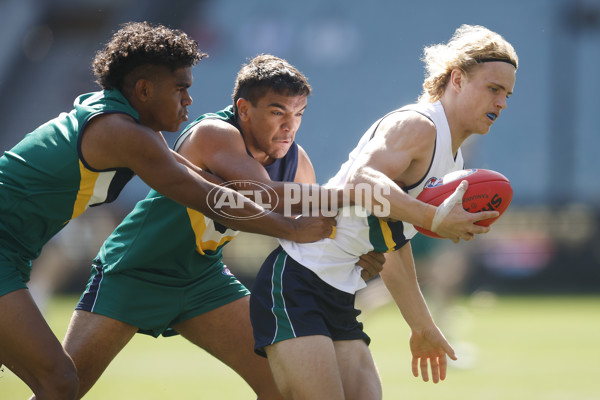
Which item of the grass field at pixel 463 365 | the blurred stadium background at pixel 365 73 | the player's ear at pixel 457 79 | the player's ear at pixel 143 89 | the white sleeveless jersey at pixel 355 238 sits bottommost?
the grass field at pixel 463 365

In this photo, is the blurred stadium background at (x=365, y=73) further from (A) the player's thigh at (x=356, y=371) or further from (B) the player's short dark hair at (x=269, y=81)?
(A) the player's thigh at (x=356, y=371)

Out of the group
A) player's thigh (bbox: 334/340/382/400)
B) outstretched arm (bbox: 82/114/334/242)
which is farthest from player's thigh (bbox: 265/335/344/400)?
outstretched arm (bbox: 82/114/334/242)

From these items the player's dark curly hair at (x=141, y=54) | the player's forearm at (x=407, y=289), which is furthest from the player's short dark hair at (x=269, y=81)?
the player's forearm at (x=407, y=289)

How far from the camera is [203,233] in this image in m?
3.95

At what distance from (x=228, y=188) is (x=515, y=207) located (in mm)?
13949

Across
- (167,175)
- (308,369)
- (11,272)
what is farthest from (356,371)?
(11,272)

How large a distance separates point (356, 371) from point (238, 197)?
0.90 metres

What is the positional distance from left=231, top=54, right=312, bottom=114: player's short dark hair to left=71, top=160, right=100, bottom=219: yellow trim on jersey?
2.77 ft

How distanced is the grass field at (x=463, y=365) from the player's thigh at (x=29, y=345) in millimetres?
1915

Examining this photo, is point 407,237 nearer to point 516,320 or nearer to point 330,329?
point 330,329

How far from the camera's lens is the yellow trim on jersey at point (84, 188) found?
3.47 m

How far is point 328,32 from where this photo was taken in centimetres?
2002

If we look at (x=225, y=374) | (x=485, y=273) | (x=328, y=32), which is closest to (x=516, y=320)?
Answer: (x=485, y=273)

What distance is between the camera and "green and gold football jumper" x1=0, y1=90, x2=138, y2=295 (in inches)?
136
